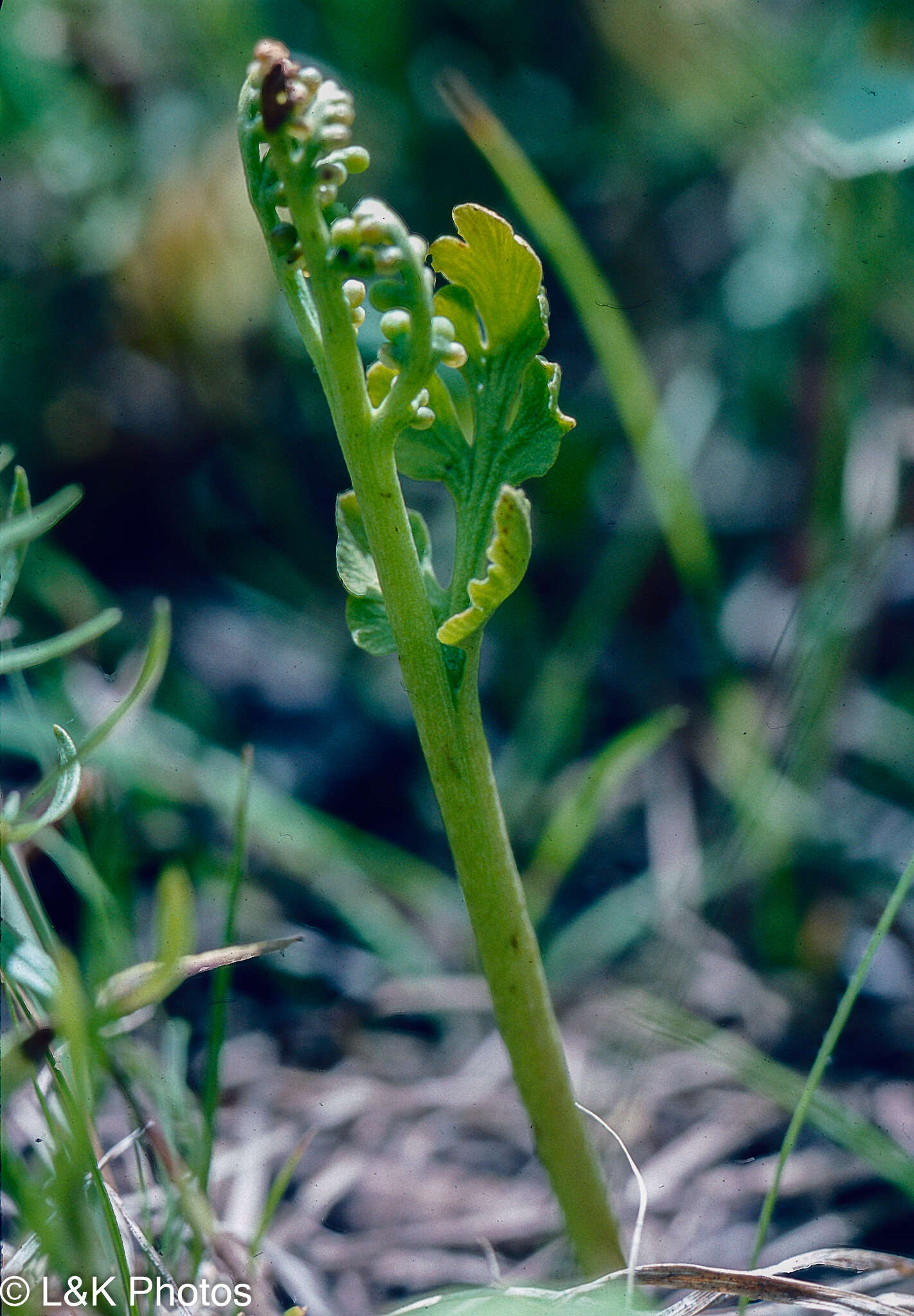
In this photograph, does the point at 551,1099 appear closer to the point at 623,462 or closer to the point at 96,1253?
the point at 96,1253

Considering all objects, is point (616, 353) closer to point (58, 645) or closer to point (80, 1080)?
point (58, 645)

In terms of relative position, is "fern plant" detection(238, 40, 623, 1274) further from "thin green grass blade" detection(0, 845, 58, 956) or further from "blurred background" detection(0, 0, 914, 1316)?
"blurred background" detection(0, 0, 914, 1316)

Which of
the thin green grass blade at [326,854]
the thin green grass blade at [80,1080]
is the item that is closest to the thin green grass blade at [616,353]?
the thin green grass blade at [326,854]

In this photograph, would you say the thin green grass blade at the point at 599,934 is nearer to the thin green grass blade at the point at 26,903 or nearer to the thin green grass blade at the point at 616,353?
the thin green grass blade at the point at 616,353

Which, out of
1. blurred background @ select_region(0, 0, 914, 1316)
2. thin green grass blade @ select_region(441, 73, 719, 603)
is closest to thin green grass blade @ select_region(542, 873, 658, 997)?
blurred background @ select_region(0, 0, 914, 1316)

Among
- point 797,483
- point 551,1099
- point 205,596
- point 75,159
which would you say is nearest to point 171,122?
point 75,159

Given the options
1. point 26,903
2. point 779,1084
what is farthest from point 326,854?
point 26,903
